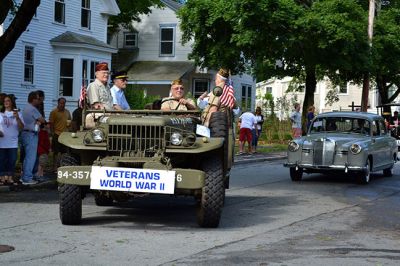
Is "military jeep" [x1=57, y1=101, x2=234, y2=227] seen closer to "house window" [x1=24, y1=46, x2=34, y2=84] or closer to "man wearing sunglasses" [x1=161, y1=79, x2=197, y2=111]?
"man wearing sunglasses" [x1=161, y1=79, x2=197, y2=111]

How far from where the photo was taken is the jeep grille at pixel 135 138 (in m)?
8.42

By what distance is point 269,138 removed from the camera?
104 feet

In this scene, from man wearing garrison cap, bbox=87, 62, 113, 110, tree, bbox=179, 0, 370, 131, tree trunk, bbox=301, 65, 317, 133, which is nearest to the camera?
man wearing garrison cap, bbox=87, 62, 113, 110

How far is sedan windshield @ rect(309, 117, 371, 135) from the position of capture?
50.8 feet

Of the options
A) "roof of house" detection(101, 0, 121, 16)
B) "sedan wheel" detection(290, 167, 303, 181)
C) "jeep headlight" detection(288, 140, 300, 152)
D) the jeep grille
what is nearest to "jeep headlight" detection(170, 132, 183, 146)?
the jeep grille

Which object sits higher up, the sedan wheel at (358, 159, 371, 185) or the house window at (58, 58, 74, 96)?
the house window at (58, 58, 74, 96)

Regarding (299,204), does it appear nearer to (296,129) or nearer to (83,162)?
(83,162)

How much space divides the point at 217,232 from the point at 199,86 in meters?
34.7

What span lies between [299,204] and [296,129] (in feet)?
45.6

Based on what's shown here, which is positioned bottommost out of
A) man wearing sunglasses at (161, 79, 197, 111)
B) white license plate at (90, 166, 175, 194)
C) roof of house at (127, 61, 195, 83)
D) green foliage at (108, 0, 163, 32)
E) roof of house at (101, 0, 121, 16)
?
white license plate at (90, 166, 175, 194)

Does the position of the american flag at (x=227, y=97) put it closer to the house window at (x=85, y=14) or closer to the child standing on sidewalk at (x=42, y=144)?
the child standing on sidewalk at (x=42, y=144)

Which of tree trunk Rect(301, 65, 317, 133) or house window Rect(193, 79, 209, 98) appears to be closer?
tree trunk Rect(301, 65, 317, 133)

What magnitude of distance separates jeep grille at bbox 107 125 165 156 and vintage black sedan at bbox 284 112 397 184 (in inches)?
268

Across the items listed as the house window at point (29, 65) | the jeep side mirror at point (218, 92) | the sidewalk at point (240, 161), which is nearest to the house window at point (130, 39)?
the house window at point (29, 65)
